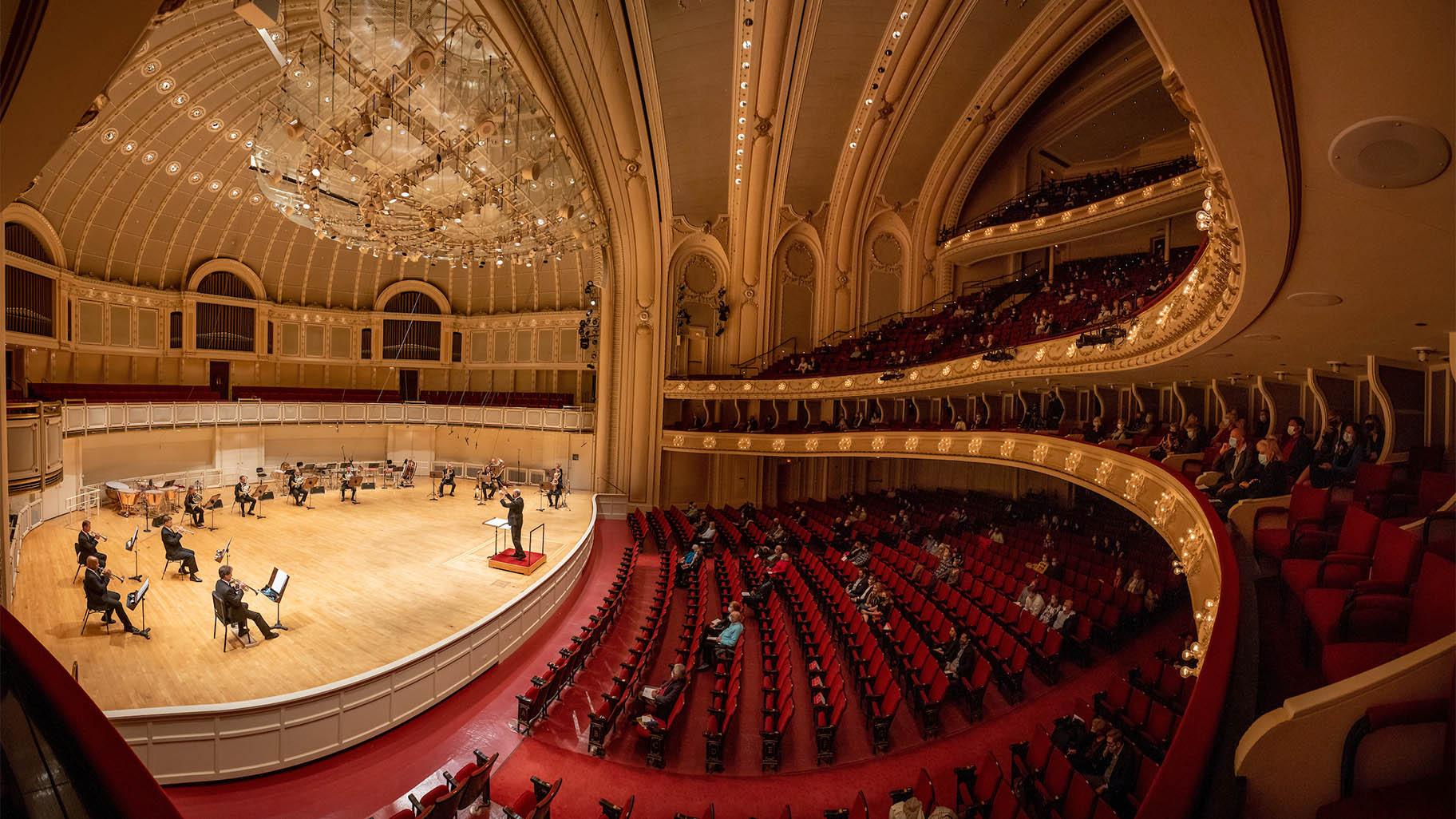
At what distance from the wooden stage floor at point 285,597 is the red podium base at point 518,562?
0.40ft

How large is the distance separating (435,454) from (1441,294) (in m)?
21.4

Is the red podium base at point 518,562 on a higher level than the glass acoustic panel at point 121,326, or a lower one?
lower

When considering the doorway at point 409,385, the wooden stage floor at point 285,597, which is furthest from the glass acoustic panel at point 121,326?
the doorway at point 409,385

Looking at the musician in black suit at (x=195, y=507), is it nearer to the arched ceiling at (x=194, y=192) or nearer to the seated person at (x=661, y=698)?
the arched ceiling at (x=194, y=192)

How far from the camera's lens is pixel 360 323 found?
781 inches

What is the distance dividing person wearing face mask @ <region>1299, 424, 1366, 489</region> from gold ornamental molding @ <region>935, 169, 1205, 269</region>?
702cm

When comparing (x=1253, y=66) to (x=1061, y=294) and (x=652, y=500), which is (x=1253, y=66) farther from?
(x=652, y=500)

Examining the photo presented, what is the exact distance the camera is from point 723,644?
6.94 meters

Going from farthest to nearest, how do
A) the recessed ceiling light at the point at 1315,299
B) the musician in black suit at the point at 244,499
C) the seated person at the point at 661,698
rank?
the musician in black suit at the point at 244,499 → the seated person at the point at 661,698 → the recessed ceiling light at the point at 1315,299

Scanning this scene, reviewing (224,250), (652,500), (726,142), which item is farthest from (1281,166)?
(224,250)

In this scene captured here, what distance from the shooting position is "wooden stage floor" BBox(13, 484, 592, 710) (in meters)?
5.86

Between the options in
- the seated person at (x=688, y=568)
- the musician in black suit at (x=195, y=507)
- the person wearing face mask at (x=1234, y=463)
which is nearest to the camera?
the person wearing face mask at (x=1234, y=463)

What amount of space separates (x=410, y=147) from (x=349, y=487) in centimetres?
1021

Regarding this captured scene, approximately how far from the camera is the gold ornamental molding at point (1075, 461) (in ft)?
13.1
